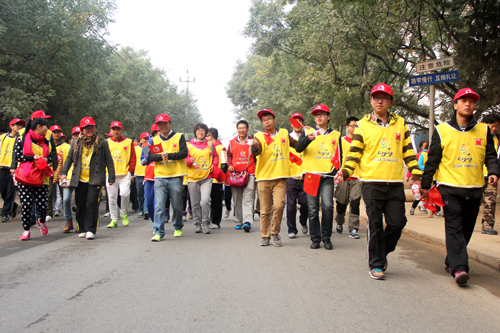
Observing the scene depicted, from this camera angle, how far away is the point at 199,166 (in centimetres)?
941

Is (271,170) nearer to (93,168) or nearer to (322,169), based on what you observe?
(322,169)

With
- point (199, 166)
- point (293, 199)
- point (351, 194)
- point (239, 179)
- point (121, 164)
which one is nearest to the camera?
point (351, 194)

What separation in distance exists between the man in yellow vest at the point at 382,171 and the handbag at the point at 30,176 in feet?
18.7

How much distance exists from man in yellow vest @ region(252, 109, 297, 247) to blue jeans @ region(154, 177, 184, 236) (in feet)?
5.56

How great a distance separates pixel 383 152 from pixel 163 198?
4.39 meters

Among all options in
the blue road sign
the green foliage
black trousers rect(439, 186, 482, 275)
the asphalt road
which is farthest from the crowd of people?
the green foliage

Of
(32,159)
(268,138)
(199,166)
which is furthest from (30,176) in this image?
(268,138)

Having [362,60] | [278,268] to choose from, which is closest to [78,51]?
[362,60]

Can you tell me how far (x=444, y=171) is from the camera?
5.52 meters

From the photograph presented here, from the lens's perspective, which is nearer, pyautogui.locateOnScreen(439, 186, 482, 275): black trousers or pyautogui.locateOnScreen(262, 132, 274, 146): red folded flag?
pyautogui.locateOnScreen(439, 186, 482, 275): black trousers

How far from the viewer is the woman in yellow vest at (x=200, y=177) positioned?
9.39 meters

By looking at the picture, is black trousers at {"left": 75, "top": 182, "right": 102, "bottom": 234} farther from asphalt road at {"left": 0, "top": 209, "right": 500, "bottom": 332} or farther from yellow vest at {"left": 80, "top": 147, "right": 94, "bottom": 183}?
asphalt road at {"left": 0, "top": 209, "right": 500, "bottom": 332}

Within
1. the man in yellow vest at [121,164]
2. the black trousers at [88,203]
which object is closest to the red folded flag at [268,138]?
the black trousers at [88,203]

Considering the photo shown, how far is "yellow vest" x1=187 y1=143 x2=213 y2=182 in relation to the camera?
9.38 m
